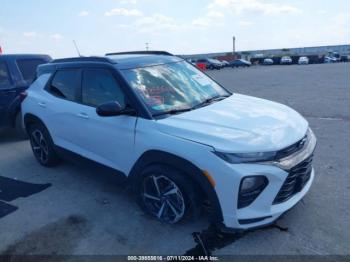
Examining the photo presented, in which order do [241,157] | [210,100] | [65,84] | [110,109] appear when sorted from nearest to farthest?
[241,157]
[110,109]
[210,100]
[65,84]

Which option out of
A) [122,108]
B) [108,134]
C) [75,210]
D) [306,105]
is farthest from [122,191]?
[306,105]

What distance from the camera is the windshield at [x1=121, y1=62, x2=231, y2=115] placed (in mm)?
3496

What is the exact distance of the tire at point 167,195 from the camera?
307 centimetres

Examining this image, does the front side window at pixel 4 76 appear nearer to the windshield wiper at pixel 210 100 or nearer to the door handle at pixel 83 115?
the door handle at pixel 83 115

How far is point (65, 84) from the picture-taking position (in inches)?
180

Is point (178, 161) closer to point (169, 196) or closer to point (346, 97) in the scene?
point (169, 196)

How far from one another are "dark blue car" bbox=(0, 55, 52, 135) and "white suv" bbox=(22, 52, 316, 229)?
8.71ft

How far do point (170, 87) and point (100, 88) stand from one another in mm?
900

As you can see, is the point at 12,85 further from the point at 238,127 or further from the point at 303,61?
the point at 303,61

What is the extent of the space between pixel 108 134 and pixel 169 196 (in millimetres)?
1069

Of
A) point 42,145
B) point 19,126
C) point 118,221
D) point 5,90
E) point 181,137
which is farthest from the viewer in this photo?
point 19,126

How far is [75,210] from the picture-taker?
3.91 meters

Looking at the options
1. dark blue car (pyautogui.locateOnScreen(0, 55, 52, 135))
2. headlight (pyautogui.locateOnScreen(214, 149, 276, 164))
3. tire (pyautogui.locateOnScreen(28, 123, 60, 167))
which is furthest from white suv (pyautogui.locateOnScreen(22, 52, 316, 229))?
dark blue car (pyautogui.locateOnScreen(0, 55, 52, 135))

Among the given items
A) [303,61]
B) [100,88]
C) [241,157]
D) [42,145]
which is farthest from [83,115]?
[303,61]
